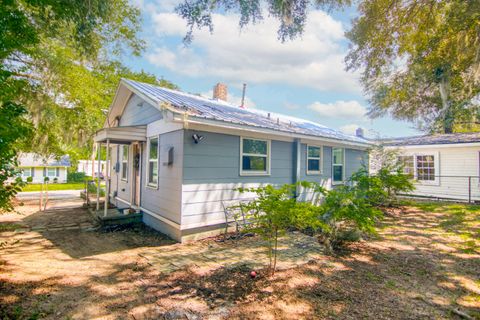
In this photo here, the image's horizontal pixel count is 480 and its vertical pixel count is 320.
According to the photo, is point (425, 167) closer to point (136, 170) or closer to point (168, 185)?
point (168, 185)

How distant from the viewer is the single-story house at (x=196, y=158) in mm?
5844

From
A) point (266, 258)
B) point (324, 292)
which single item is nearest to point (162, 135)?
point (266, 258)

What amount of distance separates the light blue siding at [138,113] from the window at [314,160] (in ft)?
17.1

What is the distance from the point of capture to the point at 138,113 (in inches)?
342

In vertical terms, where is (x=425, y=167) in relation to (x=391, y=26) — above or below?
below

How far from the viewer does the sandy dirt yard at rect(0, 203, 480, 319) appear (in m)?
3.05

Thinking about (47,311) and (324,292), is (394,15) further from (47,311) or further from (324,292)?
(47,311)

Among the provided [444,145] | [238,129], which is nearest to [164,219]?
[238,129]

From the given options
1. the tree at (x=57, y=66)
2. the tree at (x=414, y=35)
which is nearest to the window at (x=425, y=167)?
the tree at (x=414, y=35)

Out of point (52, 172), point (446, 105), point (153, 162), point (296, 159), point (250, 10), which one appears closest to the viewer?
point (250, 10)

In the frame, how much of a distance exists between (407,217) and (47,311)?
32.5 feet

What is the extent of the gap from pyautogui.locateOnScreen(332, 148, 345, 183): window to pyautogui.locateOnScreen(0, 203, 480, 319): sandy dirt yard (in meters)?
4.17

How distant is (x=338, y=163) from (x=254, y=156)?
4.70m

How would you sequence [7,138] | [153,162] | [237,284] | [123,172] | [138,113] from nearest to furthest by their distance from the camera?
[7,138]
[237,284]
[153,162]
[138,113]
[123,172]
